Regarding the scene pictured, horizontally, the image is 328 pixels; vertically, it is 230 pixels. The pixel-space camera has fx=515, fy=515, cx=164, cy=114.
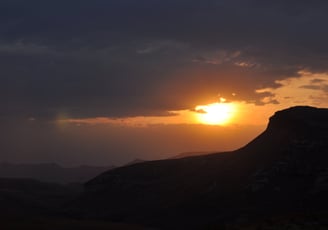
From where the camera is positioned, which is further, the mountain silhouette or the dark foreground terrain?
the mountain silhouette

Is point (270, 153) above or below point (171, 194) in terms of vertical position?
above

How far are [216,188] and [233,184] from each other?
4.08 meters

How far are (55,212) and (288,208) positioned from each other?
59.0 meters

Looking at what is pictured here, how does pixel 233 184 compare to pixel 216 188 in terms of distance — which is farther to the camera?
pixel 216 188

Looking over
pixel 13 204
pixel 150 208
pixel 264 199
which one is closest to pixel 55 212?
pixel 13 204

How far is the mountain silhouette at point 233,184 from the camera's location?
107m

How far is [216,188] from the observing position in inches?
4756

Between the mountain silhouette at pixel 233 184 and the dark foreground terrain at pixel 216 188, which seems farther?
the mountain silhouette at pixel 233 184

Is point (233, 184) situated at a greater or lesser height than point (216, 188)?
greater

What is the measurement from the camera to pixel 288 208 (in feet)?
332

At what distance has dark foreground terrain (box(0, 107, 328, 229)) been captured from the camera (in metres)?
105

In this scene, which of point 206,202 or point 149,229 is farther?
point 206,202

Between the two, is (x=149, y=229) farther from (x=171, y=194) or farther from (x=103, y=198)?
(x=103, y=198)

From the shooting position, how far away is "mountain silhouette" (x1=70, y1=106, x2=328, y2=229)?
107 m
